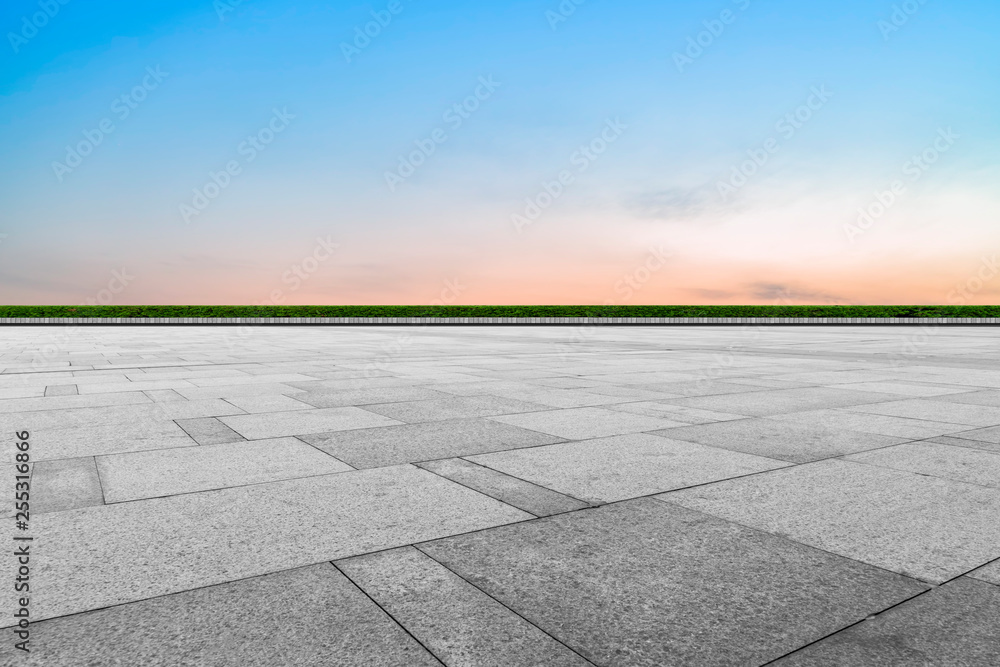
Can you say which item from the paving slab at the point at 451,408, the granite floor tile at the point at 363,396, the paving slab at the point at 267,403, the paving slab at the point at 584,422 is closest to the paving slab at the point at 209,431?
the paving slab at the point at 267,403

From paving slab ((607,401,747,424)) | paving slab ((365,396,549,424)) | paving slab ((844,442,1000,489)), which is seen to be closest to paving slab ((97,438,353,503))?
paving slab ((365,396,549,424))

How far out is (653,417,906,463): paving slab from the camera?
540cm

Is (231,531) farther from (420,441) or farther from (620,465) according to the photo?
(620,465)

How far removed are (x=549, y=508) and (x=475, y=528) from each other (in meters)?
0.56

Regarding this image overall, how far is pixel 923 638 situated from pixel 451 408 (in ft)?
18.2

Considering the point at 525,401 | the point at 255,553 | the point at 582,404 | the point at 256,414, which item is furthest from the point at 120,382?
the point at 255,553

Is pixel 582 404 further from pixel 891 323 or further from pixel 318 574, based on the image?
pixel 891 323

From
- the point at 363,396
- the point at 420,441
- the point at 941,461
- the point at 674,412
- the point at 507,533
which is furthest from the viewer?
the point at 363,396

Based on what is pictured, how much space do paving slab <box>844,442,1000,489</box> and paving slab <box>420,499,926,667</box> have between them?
2165 mm

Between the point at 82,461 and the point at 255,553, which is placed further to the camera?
the point at 82,461

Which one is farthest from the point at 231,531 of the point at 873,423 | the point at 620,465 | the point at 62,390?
the point at 62,390

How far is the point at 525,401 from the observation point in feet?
26.9

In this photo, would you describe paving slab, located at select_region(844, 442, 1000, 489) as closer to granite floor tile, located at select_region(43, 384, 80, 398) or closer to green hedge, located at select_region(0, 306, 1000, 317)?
granite floor tile, located at select_region(43, 384, 80, 398)

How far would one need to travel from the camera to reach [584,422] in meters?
6.75
